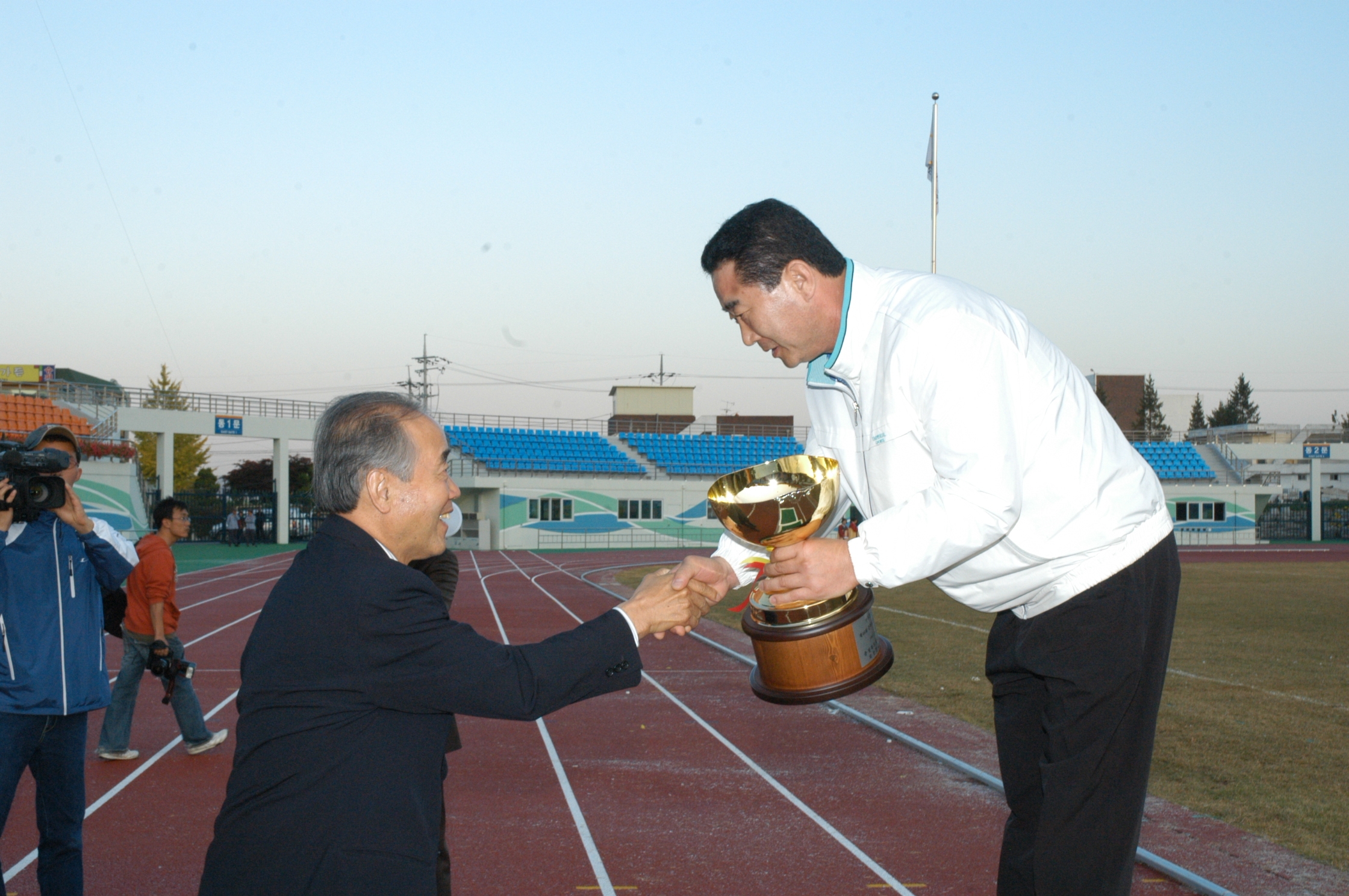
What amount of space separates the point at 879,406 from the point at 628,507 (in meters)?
41.6

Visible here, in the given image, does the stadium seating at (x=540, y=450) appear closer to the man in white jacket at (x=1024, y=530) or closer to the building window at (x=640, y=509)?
the building window at (x=640, y=509)

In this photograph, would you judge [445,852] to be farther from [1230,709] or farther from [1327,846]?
[1230,709]

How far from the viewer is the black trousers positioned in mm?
2082

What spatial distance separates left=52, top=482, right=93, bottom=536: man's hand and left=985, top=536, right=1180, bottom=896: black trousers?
379cm

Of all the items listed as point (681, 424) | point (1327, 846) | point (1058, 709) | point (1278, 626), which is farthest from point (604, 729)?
point (681, 424)

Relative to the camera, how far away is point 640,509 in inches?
1729

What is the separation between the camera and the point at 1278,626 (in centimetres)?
1470

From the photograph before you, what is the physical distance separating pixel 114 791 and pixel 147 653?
1232 millimetres

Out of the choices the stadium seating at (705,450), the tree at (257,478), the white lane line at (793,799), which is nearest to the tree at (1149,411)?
the stadium seating at (705,450)

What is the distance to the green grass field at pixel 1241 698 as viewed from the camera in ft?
19.0

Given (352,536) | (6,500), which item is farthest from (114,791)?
(352,536)

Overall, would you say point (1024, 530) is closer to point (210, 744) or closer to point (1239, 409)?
point (210, 744)

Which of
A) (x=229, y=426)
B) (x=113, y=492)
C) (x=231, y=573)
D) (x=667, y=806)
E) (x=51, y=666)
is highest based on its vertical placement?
(x=229, y=426)

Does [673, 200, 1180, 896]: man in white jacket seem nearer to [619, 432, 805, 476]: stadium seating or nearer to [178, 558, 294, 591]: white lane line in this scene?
[178, 558, 294, 591]: white lane line
